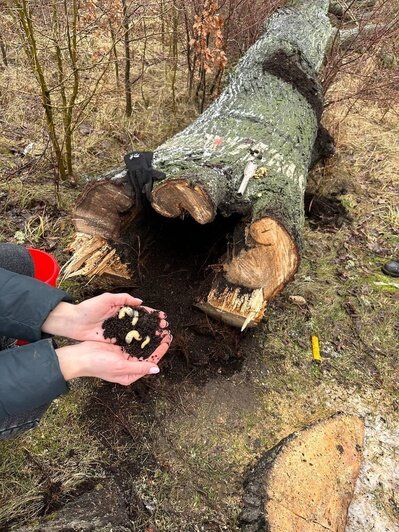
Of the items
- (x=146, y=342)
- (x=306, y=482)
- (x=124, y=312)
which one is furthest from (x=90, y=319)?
(x=306, y=482)

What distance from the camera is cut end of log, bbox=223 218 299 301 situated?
224 cm

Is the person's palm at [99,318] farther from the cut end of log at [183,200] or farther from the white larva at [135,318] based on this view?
the cut end of log at [183,200]

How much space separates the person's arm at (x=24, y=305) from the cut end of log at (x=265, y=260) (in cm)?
94

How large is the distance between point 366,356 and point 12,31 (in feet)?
16.8

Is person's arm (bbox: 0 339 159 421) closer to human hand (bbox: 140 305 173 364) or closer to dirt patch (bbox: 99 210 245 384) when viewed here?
human hand (bbox: 140 305 173 364)

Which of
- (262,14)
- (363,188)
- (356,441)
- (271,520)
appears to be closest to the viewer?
(271,520)

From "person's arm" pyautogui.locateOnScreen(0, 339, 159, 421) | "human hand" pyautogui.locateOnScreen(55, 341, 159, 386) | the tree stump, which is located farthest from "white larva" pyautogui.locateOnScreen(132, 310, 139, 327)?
the tree stump

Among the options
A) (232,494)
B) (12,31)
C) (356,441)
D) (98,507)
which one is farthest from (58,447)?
(12,31)

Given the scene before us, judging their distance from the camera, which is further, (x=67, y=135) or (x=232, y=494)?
(x=67, y=135)

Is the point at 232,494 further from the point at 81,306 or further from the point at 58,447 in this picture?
the point at 81,306

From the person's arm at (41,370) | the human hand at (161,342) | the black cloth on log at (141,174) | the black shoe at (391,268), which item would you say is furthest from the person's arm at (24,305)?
the black shoe at (391,268)

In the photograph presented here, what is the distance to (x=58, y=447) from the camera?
217 cm

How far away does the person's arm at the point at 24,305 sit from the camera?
191 centimetres

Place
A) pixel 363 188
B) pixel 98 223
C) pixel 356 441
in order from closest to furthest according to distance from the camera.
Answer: pixel 356 441 < pixel 98 223 < pixel 363 188
